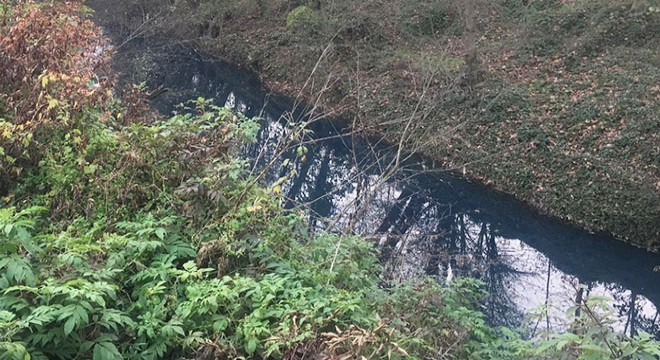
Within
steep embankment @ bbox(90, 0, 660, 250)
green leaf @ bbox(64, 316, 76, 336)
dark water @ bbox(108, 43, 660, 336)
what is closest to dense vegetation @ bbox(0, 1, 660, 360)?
green leaf @ bbox(64, 316, 76, 336)

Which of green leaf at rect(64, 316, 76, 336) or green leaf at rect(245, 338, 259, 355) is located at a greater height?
green leaf at rect(245, 338, 259, 355)

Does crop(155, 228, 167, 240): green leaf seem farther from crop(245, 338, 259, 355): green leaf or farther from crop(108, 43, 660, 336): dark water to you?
crop(108, 43, 660, 336): dark water

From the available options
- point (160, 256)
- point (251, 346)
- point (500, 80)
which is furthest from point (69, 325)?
point (500, 80)

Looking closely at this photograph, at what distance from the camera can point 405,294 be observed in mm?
5980

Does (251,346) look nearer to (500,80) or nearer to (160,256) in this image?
(160,256)

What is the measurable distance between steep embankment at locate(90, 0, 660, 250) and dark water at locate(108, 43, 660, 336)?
0.69 m

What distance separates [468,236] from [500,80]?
6.82 m

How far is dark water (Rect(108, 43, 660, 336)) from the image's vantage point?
9828 millimetres

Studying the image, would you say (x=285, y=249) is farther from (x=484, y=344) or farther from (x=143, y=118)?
(x=143, y=118)

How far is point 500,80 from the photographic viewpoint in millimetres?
17266

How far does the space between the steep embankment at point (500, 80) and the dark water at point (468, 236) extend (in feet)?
2.27

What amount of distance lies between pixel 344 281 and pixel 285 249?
58 cm

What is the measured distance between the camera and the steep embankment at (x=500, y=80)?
13031 mm

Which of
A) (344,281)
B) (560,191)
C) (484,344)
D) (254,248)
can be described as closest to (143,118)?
(254,248)
